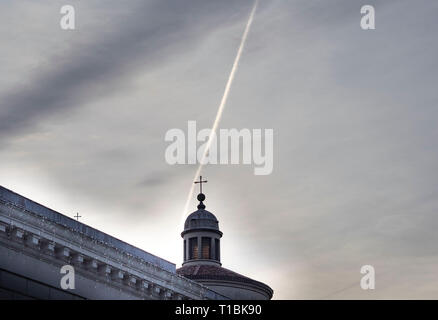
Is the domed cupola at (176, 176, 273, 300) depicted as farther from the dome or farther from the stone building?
the stone building

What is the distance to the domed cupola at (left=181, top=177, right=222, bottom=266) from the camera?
7662 centimetres

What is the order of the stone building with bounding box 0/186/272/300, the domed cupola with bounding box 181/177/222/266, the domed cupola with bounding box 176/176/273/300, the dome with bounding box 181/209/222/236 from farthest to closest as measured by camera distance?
the dome with bounding box 181/209/222/236
the domed cupola with bounding box 181/177/222/266
the domed cupola with bounding box 176/176/273/300
the stone building with bounding box 0/186/272/300

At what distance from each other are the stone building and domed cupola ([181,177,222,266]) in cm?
2575

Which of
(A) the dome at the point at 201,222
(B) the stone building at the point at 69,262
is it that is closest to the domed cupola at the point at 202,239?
(A) the dome at the point at 201,222

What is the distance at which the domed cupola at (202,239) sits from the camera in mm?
76625

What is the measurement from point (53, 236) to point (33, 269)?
1581 millimetres

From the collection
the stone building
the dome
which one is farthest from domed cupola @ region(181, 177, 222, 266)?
the stone building

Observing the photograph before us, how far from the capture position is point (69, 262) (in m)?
38.1

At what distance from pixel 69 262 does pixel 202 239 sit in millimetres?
39141
